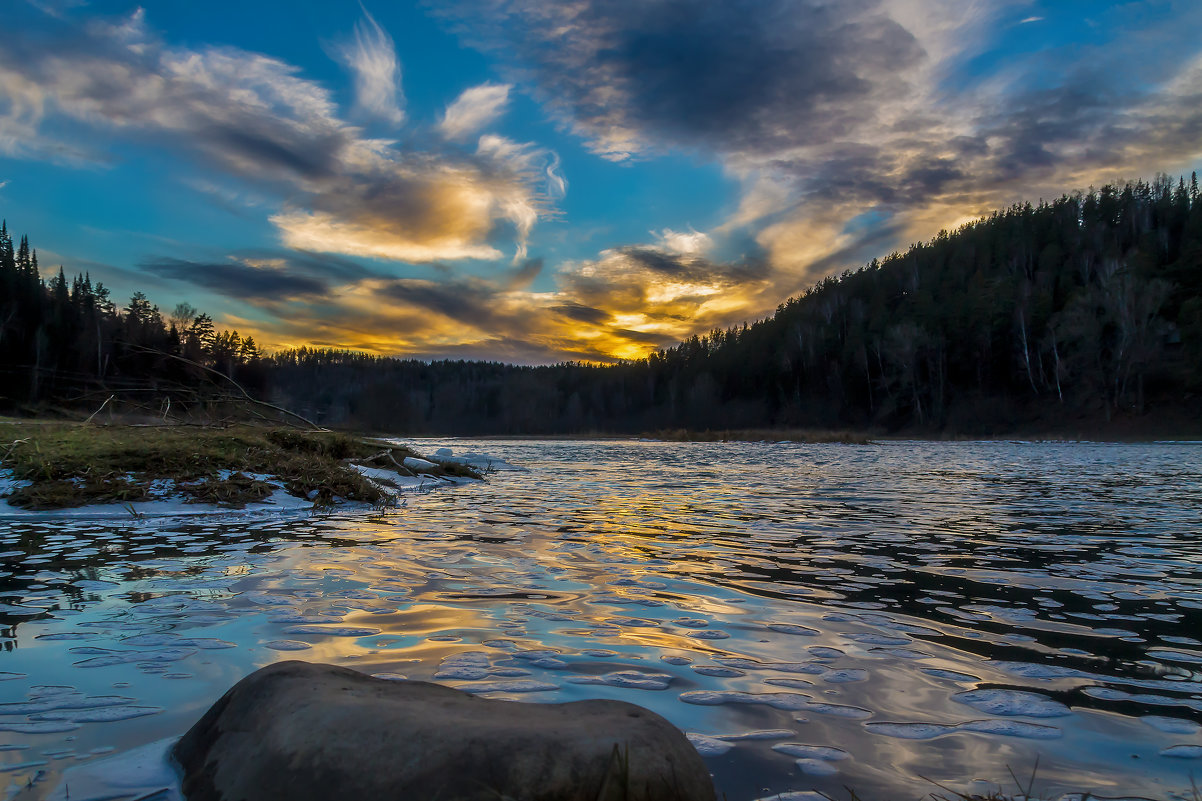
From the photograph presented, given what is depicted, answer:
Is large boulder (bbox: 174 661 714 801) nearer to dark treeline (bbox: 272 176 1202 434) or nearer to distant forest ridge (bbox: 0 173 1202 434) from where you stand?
distant forest ridge (bbox: 0 173 1202 434)

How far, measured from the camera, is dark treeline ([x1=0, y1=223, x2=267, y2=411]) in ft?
28.9

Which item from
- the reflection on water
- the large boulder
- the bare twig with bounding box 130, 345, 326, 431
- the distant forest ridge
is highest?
the distant forest ridge

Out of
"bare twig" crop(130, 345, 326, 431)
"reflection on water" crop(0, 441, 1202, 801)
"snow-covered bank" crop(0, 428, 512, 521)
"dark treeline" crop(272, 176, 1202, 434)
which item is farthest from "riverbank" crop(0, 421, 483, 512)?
"dark treeline" crop(272, 176, 1202, 434)

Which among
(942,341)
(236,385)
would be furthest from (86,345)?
(942,341)

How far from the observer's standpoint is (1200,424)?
49062mm

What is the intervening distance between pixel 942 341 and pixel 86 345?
287 ft

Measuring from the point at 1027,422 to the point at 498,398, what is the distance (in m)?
106

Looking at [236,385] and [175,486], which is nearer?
[175,486]

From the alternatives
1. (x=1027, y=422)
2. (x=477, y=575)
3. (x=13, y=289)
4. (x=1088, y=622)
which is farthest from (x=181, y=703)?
(x=13, y=289)

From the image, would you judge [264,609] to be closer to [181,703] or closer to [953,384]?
[181,703]

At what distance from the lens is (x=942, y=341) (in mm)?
73750

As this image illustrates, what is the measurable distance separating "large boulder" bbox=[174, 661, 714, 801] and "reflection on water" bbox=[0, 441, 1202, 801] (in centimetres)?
33

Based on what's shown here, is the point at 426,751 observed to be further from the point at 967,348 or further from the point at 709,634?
the point at 967,348

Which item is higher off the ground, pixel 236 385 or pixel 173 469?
pixel 236 385
